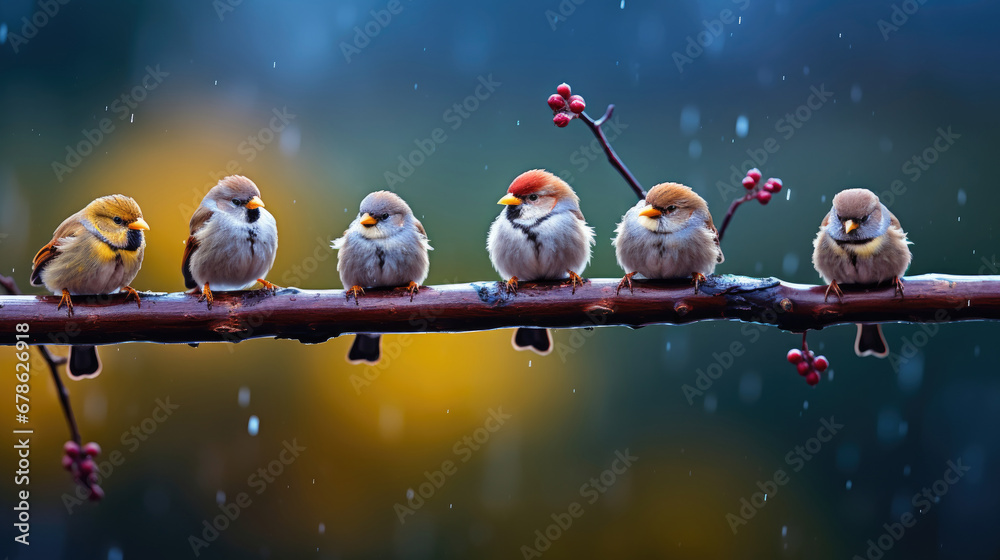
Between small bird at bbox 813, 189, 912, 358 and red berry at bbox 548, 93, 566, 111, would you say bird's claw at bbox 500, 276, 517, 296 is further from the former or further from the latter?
small bird at bbox 813, 189, 912, 358

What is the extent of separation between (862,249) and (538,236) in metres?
0.75

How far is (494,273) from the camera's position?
12.4ft

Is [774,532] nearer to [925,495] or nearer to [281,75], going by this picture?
[925,495]

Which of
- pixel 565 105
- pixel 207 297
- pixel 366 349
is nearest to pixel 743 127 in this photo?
pixel 565 105

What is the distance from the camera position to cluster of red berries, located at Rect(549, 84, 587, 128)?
1.60 m

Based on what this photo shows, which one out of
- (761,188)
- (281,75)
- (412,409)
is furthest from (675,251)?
(281,75)

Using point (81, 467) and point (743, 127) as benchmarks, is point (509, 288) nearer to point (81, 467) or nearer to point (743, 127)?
point (81, 467)

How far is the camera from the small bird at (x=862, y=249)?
5.73 ft

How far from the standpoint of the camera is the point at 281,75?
410 cm


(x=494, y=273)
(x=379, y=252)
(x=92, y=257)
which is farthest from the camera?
(x=494, y=273)

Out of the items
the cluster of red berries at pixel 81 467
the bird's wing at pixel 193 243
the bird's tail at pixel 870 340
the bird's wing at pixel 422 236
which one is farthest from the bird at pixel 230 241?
the bird's tail at pixel 870 340

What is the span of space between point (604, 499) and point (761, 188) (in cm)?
255

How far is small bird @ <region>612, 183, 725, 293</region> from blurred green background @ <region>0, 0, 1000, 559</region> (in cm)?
175

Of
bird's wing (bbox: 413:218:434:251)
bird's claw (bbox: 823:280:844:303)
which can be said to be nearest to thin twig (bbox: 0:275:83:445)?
bird's wing (bbox: 413:218:434:251)
